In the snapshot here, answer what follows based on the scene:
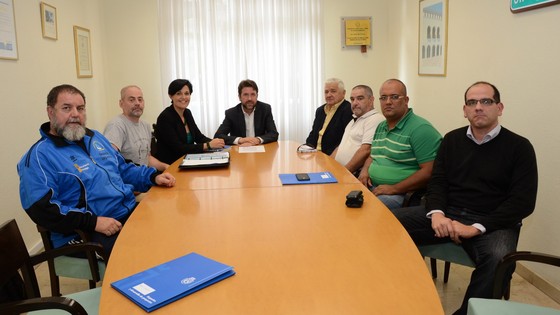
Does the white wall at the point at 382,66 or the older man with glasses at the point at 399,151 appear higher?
the white wall at the point at 382,66

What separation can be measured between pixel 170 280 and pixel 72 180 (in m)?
1.15

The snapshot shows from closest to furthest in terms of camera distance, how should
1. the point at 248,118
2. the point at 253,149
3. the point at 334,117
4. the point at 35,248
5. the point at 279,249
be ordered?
the point at 279,249
the point at 35,248
the point at 253,149
the point at 334,117
the point at 248,118

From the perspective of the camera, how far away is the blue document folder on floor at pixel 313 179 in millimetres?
2400

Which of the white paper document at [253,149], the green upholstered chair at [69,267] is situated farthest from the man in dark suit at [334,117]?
the green upholstered chair at [69,267]

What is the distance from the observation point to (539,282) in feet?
8.81

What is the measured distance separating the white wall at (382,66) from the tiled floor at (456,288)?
0.47 feet

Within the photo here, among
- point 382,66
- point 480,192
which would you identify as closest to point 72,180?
point 480,192

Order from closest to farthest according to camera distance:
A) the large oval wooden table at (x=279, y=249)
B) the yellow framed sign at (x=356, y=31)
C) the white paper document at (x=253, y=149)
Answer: the large oval wooden table at (x=279, y=249), the white paper document at (x=253, y=149), the yellow framed sign at (x=356, y=31)

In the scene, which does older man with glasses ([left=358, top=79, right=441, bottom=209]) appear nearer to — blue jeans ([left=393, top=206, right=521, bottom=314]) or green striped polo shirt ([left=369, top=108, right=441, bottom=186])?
green striped polo shirt ([left=369, top=108, right=441, bottom=186])

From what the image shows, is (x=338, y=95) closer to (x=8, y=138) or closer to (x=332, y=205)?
(x=332, y=205)

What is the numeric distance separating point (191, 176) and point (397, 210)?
4.09 feet

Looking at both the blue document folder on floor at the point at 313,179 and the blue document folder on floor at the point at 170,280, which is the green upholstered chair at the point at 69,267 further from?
the blue document folder on floor at the point at 313,179

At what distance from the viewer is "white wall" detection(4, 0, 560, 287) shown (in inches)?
103

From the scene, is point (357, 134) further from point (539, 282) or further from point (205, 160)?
point (539, 282)
